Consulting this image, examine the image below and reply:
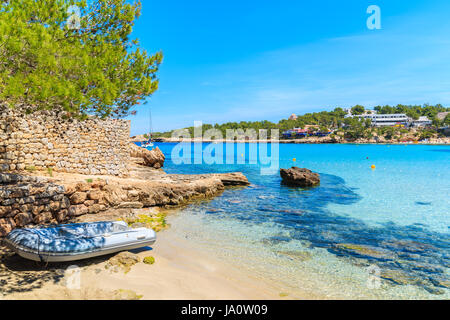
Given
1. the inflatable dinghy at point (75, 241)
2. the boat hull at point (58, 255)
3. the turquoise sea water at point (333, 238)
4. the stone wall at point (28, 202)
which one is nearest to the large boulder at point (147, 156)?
the turquoise sea water at point (333, 238)

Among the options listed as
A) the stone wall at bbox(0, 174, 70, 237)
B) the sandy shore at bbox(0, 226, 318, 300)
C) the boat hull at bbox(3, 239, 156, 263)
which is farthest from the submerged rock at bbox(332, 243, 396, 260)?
the stone wall at bbox(0, 174, 70, 237)

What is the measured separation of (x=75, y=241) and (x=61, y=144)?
31.4ft

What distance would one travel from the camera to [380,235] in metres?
12.5

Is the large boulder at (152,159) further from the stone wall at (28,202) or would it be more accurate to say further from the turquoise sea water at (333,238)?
the stone wall at (28,202)

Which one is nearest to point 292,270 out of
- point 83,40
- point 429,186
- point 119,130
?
point 83,40

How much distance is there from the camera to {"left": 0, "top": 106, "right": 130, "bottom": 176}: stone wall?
1271cm

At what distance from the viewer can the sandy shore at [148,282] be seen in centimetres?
629

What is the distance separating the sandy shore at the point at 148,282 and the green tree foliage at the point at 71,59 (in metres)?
5.14

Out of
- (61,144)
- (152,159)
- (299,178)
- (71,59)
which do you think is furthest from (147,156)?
(71,59)

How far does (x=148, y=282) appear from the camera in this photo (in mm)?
7105

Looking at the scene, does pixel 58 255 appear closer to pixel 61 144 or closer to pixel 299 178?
pixel 61 144

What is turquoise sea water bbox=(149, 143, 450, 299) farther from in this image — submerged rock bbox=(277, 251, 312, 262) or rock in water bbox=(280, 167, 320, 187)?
rock in water bbox=(280, 167, 320, 187)

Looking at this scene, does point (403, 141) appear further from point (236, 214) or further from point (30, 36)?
point (30, 36)
